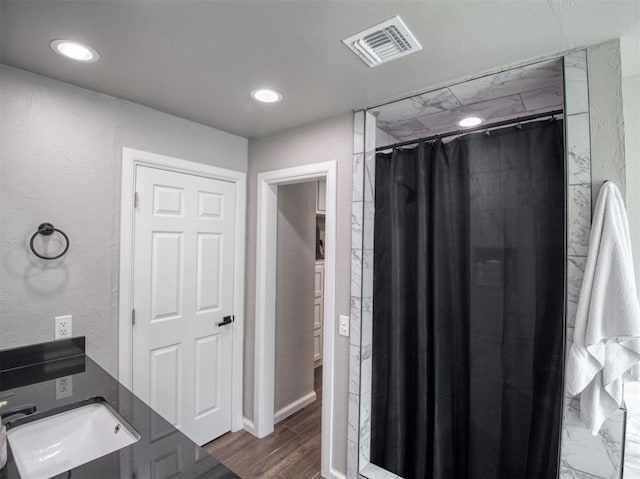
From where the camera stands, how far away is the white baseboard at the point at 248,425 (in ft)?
8.50

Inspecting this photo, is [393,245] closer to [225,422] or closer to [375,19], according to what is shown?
[375,19]

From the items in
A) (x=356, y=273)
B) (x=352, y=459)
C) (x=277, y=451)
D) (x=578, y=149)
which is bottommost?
(x=277, y=451)

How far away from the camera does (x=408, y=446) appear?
6.83 ft

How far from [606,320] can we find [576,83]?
0.98 metres

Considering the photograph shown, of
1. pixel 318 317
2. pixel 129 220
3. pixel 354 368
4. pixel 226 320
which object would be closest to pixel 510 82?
pixel 354 368

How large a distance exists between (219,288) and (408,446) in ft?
5.59

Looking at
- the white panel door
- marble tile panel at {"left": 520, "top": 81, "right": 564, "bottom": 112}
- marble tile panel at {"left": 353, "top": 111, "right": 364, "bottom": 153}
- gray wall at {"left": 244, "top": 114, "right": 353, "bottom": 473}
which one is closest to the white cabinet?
the white panel door

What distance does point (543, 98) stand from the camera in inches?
70.7

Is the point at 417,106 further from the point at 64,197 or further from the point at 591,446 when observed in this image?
the point at 64,197

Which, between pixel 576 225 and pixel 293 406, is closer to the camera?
pixel 576 225

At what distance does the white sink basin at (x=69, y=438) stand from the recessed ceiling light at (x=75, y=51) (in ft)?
4.98

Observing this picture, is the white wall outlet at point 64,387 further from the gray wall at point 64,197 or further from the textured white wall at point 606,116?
the textured white wall at point 606,116

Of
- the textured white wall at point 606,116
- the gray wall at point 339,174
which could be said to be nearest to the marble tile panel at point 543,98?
the textured white wall at point 606,116

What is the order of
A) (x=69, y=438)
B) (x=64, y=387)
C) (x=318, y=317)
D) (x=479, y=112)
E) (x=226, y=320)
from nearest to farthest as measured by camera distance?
(x=69, y=438) → (x=64, y=387) → (x=479, y=112) → (x=226, y=320) → (x=318, y=317)
